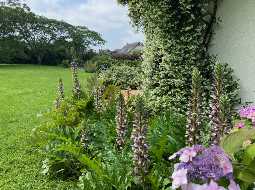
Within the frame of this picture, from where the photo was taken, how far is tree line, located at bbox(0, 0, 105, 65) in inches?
1716

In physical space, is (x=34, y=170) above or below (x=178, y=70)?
below

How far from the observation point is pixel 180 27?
9.31 meters

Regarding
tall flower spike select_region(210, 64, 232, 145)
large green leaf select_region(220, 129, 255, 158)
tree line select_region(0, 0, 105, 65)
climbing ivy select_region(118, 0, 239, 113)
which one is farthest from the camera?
tree line select_region(0, 0, 105, 65)

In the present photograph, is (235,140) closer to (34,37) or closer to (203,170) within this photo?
(203,170)

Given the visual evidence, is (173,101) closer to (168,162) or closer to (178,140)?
(178,140)

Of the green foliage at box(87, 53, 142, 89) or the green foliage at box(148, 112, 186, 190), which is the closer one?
the green foliage at box(148, 112, 186, 190)

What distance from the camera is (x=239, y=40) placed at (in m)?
8.92

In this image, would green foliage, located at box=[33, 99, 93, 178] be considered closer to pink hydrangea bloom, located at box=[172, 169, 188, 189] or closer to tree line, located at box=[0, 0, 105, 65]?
pink hydrangea bloom, located at box=[172, 169, 188, 189]

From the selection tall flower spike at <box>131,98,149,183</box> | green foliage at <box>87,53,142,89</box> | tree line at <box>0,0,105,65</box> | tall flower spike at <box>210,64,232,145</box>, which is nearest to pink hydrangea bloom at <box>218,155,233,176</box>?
tall flower spike at <box>210,64,232,145</box>

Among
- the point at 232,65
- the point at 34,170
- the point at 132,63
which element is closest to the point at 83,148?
the point at 34,170

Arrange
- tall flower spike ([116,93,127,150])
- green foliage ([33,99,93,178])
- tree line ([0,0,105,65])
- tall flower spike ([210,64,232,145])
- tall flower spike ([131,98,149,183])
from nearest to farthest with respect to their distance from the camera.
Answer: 1. tall flower spike ([210,64,232,145])
2. tall flower spike ([131,98,149,183])
3. tall flower spike ([116,93,127,150])
4. green foliage ([33,99,93,178])
5. tree line ([0,0,105,65])

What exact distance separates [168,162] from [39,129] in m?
2.77

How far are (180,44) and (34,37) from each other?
37598 millimetres

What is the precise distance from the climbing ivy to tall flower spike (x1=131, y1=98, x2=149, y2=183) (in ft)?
15.1
